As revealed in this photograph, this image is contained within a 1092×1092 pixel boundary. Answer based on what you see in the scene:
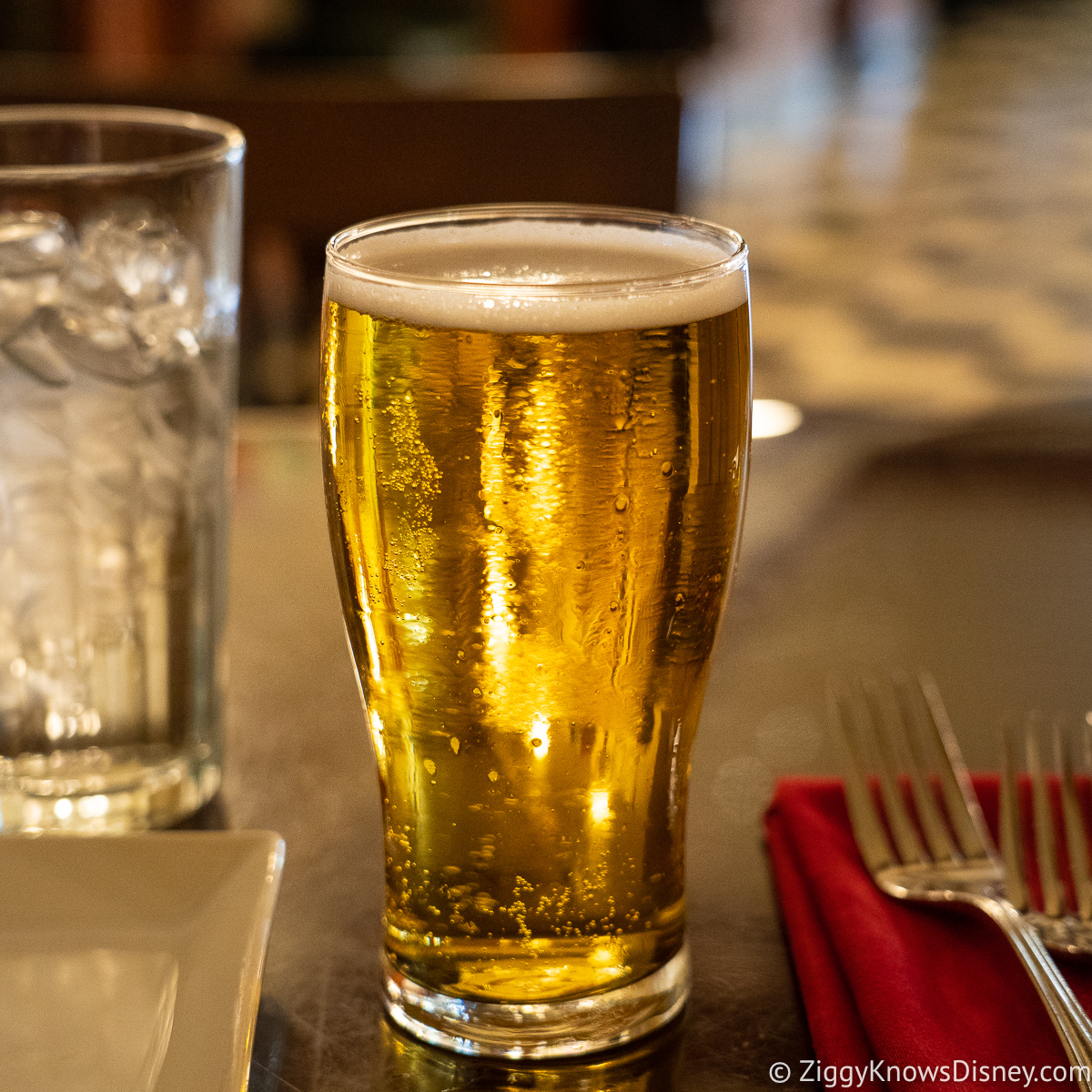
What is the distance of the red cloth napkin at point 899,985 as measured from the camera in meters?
0.43

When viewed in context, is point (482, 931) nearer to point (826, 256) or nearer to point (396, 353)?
point (396, 353)

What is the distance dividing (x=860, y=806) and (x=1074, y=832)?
0.08 m

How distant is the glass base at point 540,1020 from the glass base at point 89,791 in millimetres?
154

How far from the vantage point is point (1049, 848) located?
0.52 m

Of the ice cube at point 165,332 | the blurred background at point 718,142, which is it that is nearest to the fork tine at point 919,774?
the ice cube at point 165,332

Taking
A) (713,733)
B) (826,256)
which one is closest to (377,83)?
(713,733)

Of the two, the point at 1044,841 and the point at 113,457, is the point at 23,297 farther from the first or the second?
the point at 1044,841

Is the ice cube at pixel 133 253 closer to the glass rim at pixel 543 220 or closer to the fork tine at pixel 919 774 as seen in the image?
the glass rim at pixel 543 220

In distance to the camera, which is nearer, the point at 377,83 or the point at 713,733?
the point at 713,733

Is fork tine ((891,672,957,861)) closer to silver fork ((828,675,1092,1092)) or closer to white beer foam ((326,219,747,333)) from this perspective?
silver fork ((828,675,1092,1092))

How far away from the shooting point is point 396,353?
0.42 m

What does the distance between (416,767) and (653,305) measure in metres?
0.16

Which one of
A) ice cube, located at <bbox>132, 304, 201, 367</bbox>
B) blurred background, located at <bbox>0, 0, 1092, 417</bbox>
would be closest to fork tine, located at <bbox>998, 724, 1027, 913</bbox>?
ice cube, located at <bbox>132, 304, 201, 367</bbox>

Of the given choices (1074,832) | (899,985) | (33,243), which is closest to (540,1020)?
(899,985)
